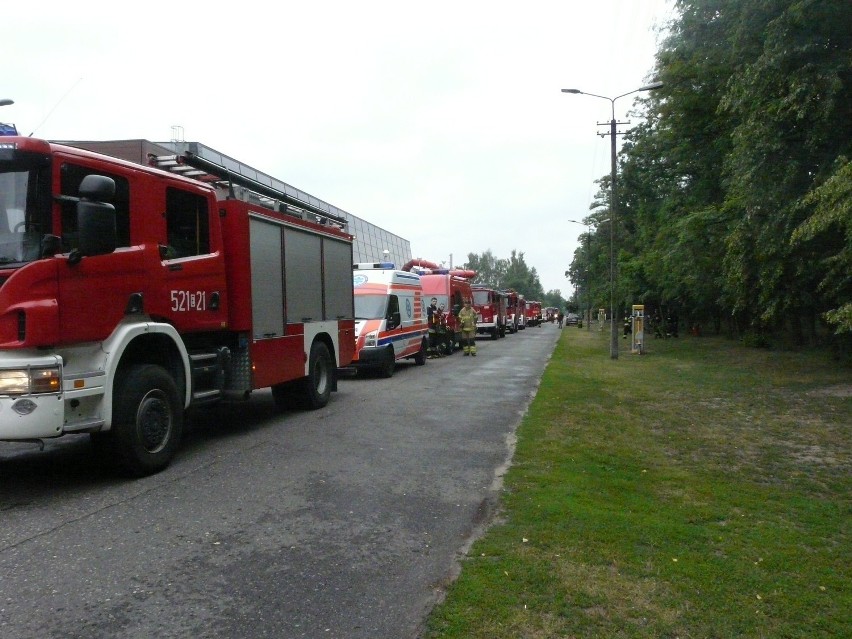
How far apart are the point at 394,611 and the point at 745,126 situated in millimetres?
12760

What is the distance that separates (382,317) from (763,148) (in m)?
8.67

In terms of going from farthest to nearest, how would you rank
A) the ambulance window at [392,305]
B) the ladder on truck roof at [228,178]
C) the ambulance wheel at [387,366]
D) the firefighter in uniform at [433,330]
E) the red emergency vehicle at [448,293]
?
the red emergency vehicle at [448,293] < the firefighter in uniform at [433,330] < the ambulance window at [392,305] < the ambulance wheel at [387,366] < the ladder on truck roof at [228,178]

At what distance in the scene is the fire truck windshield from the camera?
→ 246 inches

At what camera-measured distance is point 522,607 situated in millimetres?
4121

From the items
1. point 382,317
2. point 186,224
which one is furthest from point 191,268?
point 382,317

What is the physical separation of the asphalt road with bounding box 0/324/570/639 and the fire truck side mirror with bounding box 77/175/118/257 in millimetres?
2171

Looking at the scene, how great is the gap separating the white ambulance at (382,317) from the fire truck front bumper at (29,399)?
402 inches

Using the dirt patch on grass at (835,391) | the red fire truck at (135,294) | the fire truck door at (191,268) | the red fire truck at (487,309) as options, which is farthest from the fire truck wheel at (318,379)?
the red fire truck at (487,309)

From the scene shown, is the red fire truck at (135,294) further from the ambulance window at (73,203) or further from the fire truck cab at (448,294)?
the fire truck cab at (448,294)

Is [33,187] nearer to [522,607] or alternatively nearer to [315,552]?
[315,552]

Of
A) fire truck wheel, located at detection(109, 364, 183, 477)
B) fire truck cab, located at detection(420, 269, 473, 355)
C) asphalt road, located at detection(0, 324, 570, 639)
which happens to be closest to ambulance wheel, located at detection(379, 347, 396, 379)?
asphalt road, located at detection(0, 324, 570, 639)

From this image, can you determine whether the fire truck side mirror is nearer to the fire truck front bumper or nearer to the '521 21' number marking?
the fire truck front bumper

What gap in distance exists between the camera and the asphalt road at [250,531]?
13.4 feet

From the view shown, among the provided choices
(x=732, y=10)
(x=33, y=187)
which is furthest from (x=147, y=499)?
(x=732, y=10)
